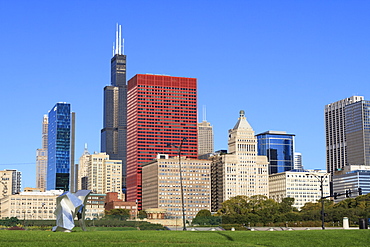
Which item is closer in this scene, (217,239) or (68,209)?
(217,239)

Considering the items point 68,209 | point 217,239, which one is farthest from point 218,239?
point 68,209

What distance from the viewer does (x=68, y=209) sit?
63719mm

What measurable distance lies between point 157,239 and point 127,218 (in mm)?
76499

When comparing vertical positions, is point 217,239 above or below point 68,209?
below

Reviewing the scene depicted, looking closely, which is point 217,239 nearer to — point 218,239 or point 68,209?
point 218,239

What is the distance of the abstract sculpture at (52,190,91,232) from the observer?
204 ft

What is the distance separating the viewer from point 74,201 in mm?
64375

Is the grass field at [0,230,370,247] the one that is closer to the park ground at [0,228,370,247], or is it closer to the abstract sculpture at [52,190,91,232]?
→ the park ground at [0,228,370,247]

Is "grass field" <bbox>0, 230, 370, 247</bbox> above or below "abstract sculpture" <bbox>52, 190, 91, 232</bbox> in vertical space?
below

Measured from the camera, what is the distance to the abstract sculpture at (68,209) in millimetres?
62062

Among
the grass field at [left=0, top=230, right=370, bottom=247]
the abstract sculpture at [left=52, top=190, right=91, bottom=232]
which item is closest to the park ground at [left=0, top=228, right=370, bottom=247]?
the grass field at [left=0, top=230, right=370, bottom=247]

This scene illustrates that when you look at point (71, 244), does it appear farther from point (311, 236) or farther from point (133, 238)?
point (311, 236)

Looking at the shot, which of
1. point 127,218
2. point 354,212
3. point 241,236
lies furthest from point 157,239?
point 354,212

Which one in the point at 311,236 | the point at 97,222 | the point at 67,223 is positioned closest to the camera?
the point at 311,236
